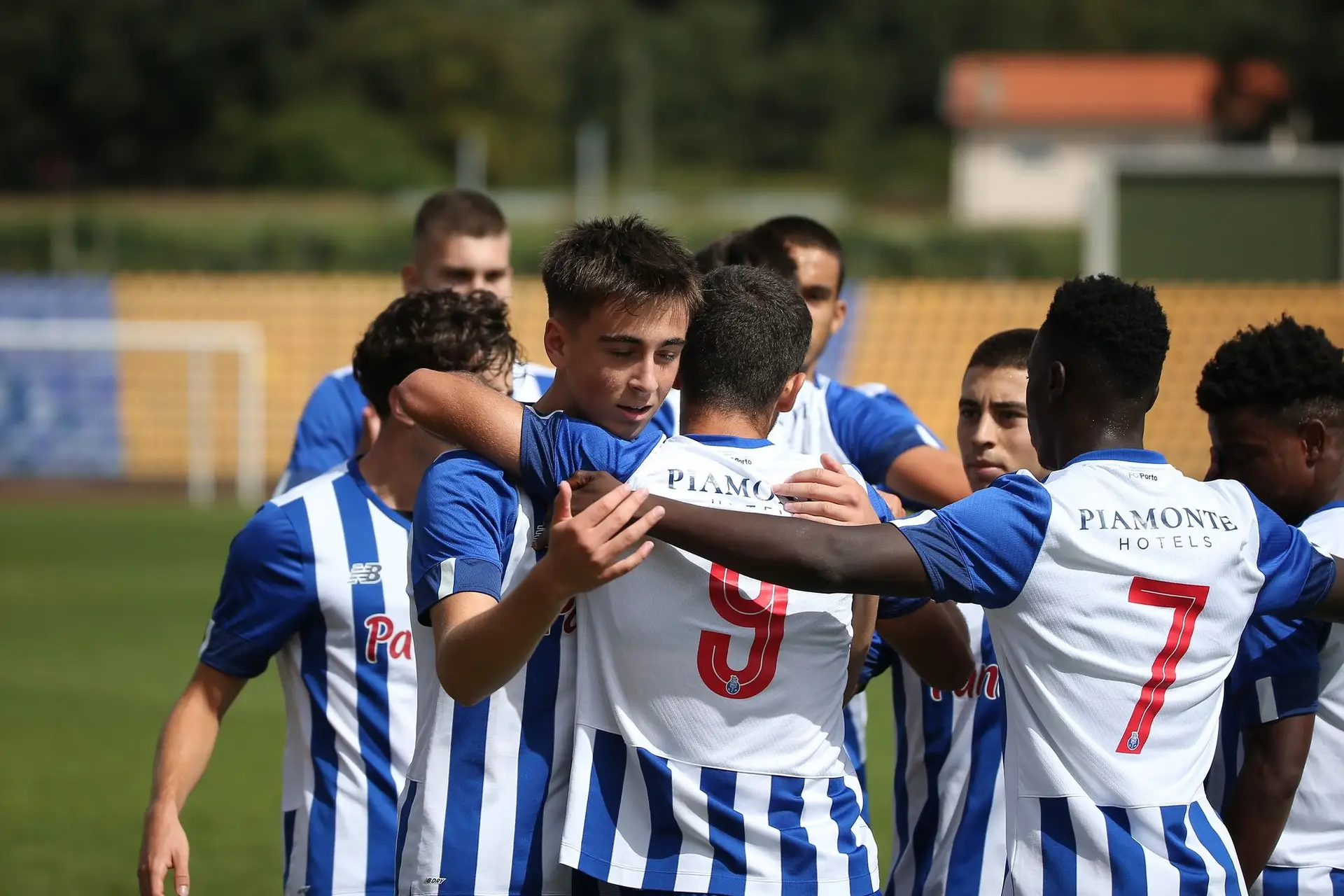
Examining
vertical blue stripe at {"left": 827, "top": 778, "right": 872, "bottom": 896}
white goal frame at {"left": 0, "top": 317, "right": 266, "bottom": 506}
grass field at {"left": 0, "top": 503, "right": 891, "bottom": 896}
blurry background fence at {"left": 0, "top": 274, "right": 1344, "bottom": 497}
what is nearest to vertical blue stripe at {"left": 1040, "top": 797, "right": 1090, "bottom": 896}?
vertical blue stripe at {"left": 827, "top": 778, "right": 872, "bottom": 896}

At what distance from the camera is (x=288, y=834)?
326 centimetres

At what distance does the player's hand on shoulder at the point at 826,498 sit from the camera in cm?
239

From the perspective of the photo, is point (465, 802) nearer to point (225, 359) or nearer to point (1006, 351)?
point (1006, 351)

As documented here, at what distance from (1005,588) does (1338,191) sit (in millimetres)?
11971

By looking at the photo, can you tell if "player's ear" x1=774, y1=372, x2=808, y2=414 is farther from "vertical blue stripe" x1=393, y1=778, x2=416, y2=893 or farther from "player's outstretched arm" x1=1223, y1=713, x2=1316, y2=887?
"player's outstretched arm" x1=1223, y1=713, x2=1316, y2=887

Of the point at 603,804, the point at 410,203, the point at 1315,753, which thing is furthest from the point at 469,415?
the point at 410,203

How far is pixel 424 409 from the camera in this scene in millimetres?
2564

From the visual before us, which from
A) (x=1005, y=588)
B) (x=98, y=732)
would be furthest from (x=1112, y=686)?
(x=98, y=732)

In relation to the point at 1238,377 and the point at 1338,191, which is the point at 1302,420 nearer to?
the point at 1238,377

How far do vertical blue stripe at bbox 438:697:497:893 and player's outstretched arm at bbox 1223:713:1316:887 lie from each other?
1331mm

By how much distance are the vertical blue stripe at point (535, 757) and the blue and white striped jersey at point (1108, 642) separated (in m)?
0.65

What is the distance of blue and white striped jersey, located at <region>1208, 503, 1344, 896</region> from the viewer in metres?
2.70

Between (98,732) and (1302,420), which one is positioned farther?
(98,732)

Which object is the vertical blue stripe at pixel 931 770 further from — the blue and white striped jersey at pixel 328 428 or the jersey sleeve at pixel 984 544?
the blue and white striped jersey at pixel 328 428
